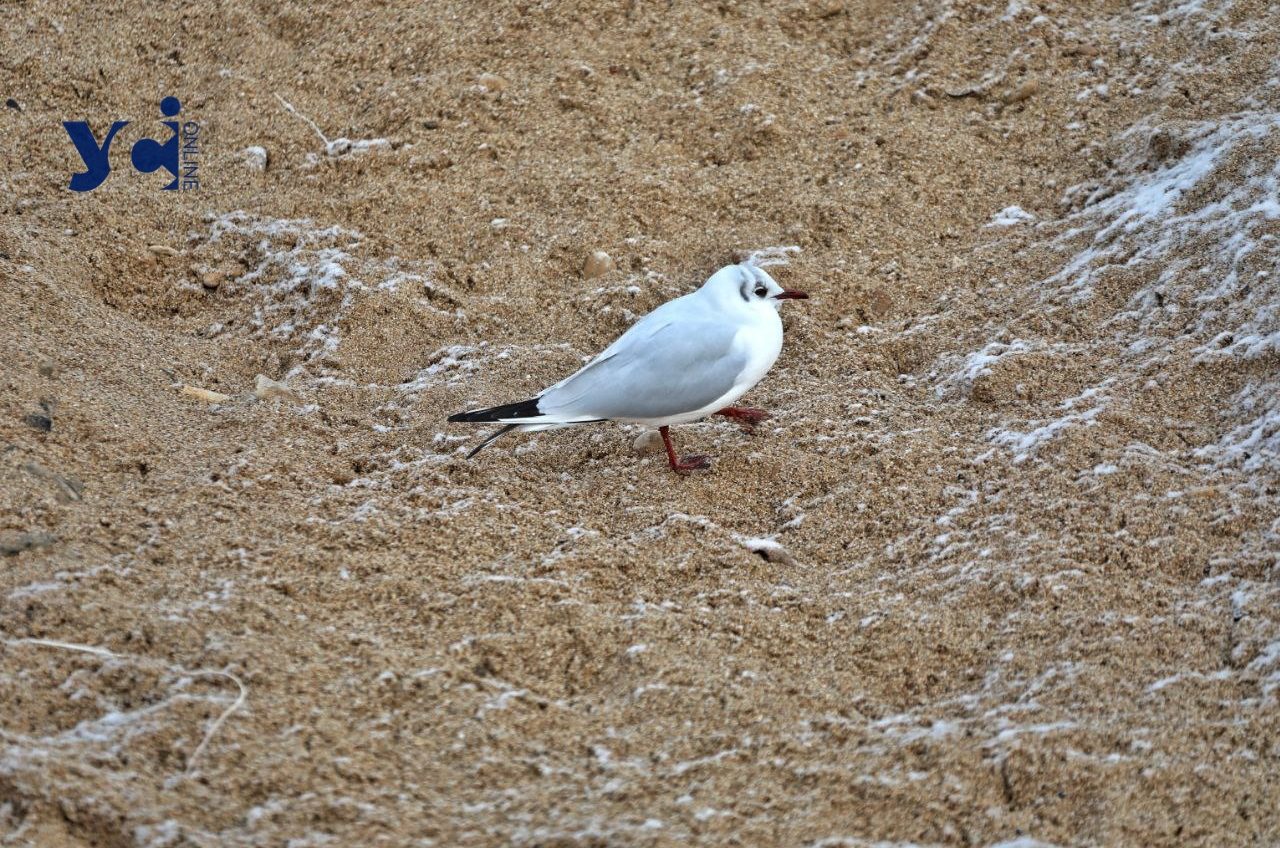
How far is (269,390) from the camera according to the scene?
3807 millimetres

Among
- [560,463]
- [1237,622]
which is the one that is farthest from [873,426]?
[1237,622]

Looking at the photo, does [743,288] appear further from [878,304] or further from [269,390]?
[269,390]

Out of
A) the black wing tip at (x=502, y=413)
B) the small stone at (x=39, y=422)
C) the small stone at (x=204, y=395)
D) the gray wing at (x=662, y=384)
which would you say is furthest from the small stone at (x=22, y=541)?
the gray wing at (x=662, y=384)

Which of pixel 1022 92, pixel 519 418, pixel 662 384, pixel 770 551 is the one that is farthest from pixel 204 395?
pixel 1022 92

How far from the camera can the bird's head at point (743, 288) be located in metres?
3.63

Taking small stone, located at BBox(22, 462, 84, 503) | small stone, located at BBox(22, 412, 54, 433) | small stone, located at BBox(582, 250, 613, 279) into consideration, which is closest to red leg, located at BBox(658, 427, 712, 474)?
small stone, located at BBox(582, 250, 613, 279)

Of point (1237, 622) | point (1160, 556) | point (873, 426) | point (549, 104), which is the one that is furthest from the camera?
point (549, 104)

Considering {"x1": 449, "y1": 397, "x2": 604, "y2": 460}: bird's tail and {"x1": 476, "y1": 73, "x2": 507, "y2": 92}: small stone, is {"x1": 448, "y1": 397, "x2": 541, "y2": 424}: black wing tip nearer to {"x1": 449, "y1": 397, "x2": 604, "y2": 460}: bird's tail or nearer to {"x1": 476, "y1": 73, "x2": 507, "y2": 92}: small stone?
{"x1": 449, "y1": 397, "x2": 604, "y2": 460}: bird's tail

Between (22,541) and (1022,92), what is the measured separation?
379cm

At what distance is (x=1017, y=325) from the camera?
12.6 feet

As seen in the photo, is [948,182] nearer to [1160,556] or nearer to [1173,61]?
[1173,61]

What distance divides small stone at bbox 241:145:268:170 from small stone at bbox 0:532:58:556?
7.17 ft

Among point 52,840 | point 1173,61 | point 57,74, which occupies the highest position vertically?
point 57,74

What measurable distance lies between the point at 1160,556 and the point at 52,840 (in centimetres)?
241
